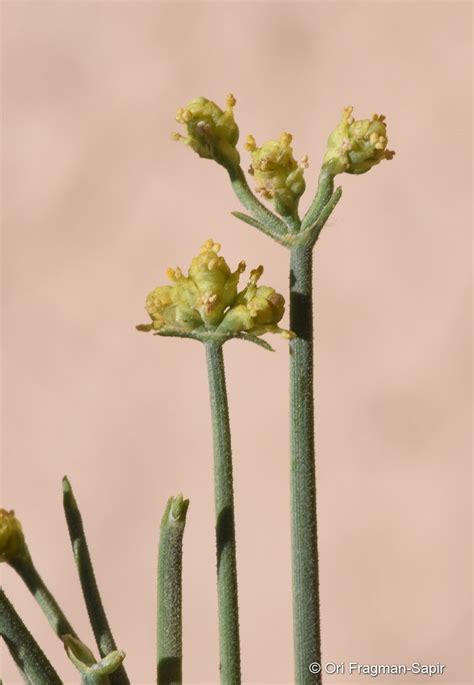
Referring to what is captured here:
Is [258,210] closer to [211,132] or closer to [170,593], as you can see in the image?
[211,132]

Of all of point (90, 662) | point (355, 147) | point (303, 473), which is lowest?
point (90, 662)

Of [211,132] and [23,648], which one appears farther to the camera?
[211,132]

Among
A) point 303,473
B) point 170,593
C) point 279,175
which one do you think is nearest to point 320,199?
point 279,175

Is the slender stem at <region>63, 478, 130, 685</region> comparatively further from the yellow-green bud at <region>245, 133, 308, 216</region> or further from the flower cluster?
the yellow-green bud at <region>245, 133, 308, 216</region>

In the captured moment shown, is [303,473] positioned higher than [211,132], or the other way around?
[211,132]

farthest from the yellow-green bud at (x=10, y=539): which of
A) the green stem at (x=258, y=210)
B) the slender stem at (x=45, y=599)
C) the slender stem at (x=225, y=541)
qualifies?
the green stem at (x=258, y=210)

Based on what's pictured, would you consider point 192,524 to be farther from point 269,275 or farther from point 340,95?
point 340,95
